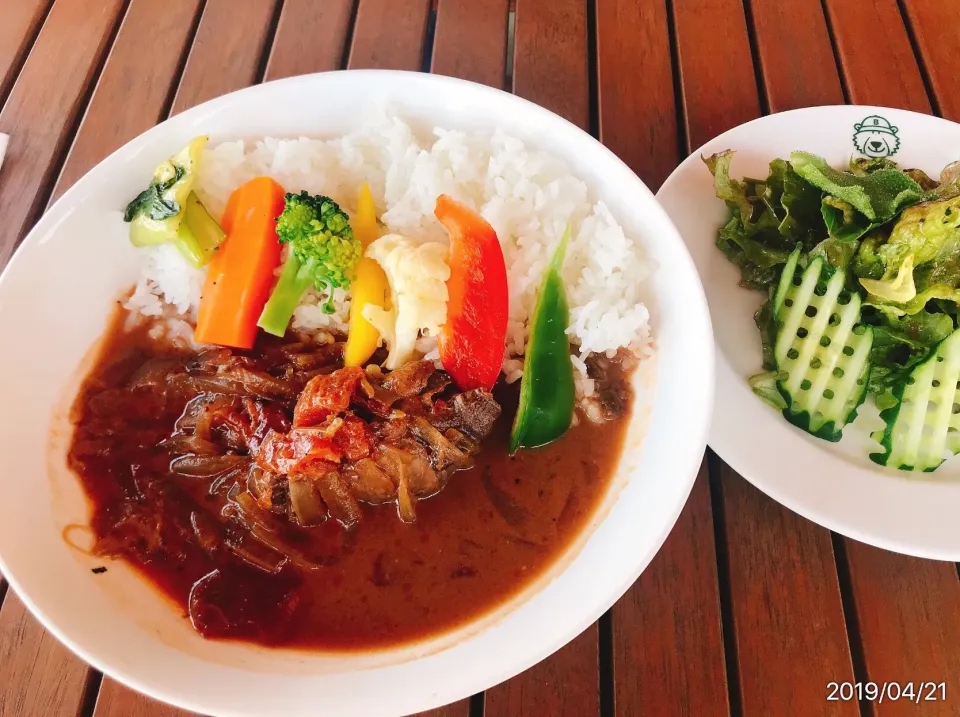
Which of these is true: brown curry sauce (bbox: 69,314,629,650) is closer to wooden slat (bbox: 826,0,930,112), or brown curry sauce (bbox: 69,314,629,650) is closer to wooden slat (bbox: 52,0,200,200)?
wooden slat (bbox: 52,0,200,200)

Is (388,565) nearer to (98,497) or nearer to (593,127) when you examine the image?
(98,497)

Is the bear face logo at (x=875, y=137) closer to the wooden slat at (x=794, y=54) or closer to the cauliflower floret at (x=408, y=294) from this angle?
the wooden slat at (x=794, y=54)

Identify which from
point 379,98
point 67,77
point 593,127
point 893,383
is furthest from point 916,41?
point 67,77

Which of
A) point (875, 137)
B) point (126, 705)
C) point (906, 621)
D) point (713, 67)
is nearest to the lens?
point (126, 705)

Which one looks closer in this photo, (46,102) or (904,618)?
(904,618)

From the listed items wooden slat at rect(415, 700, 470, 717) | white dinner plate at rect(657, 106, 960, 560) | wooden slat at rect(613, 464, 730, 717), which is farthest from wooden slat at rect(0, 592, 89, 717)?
white dinner plate at rect(657, 106, 960, 560)

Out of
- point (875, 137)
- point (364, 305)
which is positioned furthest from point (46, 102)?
point (875, 137)

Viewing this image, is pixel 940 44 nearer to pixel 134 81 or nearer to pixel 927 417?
pixel 927 417
